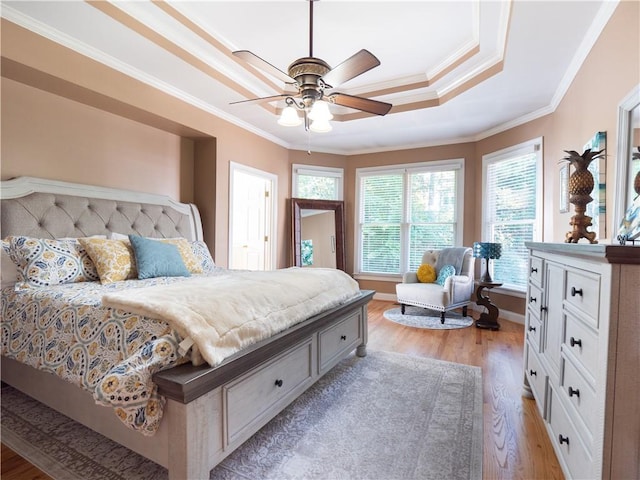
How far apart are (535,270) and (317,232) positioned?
3.70 metres

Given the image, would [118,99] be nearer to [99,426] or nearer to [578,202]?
[99,426]

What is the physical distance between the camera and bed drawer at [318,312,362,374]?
2.19 metres

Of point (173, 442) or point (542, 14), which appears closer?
point (173, 442)

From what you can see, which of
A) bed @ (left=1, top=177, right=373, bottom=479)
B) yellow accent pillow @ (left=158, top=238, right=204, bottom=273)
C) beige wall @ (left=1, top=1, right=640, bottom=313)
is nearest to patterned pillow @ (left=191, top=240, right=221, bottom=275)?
bed @ (left=1, top=177, right=373, bottom=479)

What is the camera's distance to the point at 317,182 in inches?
215

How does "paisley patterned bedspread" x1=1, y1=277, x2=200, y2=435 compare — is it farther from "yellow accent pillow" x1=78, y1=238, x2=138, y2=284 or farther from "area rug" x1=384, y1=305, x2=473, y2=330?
"area rug" x1=384, y1=305, x2=473, y2=330

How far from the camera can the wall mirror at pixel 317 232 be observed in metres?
5.16

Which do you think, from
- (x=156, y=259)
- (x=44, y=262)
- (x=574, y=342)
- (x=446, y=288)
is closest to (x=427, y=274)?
(x=446, y=288)

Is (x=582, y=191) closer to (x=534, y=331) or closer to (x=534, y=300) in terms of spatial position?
(x=534, y=300)

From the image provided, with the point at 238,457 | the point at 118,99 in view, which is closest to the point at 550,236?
the point at 238,457

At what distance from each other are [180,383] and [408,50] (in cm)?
321

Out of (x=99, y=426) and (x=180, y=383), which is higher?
(x=180, y=383)

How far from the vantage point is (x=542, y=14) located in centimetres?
214

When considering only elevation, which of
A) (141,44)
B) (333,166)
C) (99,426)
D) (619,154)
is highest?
(141,44)
